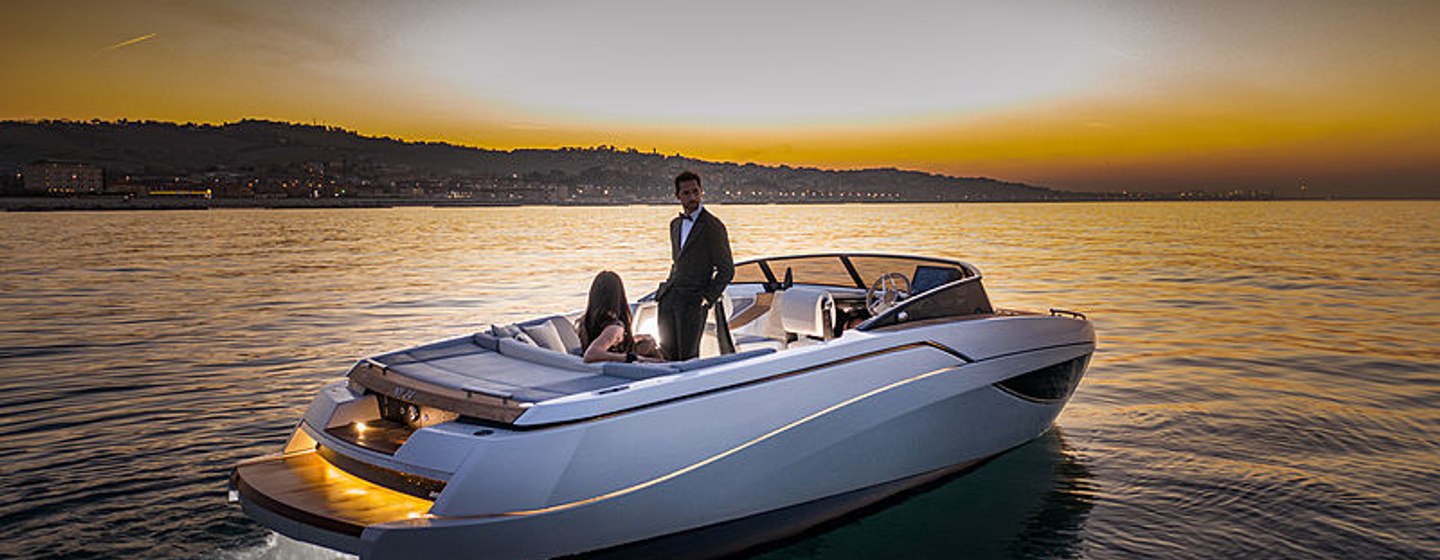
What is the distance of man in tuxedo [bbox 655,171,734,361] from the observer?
17.9 ft

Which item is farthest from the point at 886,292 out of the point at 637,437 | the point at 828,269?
the point at 637,437

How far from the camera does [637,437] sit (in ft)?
13.6

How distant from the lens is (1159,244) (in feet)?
141

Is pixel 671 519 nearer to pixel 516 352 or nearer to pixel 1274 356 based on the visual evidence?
pixel 516 352

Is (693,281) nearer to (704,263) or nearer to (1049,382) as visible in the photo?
(704,263)

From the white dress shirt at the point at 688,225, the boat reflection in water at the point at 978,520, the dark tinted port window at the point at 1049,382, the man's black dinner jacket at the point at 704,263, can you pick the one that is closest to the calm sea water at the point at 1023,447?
the boat reflection in water at the point at 978,520

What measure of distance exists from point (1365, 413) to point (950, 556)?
19.8 ft

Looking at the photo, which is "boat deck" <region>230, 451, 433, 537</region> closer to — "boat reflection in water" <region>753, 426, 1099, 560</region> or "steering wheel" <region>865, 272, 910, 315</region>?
"boat reflection in water" <region>753, 426, 1099, 560</region>

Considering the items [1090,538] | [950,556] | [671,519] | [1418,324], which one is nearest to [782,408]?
[671,519]

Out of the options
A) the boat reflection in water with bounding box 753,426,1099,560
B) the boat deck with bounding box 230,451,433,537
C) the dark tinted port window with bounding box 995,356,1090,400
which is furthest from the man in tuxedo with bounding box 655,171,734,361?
the dark tinted port window with bounding box 995,356,1090,400

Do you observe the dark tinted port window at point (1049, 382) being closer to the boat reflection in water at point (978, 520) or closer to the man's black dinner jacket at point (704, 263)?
the boat reflection in water at point (978, 520)

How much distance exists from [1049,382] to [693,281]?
2.96 meters

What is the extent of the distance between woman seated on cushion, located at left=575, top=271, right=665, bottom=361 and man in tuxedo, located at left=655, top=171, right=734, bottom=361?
172 millimetres

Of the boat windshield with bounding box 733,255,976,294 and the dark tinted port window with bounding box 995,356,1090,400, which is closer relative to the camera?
the dark tinted port window with bounding box 995,356,1090,400
